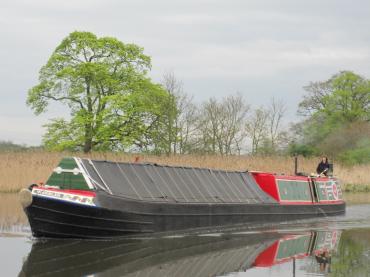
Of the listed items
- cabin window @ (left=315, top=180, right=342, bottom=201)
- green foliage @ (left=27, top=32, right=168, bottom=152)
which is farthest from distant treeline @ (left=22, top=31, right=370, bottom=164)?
cabin window @ (left=315, top=180, right=342, bottom=201)

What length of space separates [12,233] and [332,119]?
54604 mm

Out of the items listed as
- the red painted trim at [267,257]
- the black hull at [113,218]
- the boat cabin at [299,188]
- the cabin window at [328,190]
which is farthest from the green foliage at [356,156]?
the red painted trim at [267,257]

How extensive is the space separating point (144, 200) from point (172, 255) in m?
2.86

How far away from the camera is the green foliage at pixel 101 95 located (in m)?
48.5

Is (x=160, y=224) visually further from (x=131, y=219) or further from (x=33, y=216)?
(x=33, y=216)

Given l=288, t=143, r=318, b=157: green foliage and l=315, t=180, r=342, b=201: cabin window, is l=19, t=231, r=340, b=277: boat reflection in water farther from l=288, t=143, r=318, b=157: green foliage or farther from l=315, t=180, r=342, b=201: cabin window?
l=288, t=143, r=318, b=157: green foliage

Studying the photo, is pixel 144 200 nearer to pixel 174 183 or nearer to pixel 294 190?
pixel 174 183

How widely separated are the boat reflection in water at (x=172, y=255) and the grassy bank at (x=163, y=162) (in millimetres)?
13426

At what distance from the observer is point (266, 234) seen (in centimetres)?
2033

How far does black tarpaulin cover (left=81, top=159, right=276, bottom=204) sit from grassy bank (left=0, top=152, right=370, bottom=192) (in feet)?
31.5

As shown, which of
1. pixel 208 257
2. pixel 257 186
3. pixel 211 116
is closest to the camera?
pixel 208 257

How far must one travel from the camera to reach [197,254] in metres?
15.8

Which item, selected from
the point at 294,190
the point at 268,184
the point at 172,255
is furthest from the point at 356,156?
the point at 172,255

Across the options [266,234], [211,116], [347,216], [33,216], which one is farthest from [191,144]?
[33,216]
